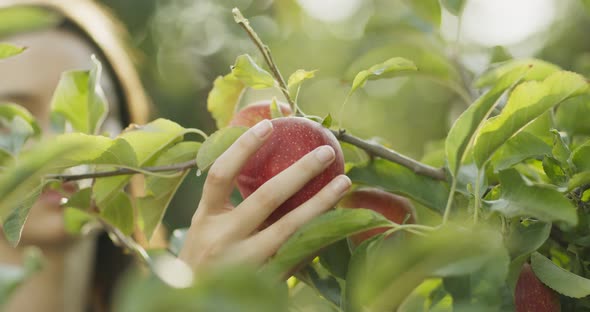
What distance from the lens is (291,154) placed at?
57 cm

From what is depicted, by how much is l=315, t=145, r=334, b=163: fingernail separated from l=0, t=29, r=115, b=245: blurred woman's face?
112 cm

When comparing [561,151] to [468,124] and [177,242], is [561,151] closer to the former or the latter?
[468,124]

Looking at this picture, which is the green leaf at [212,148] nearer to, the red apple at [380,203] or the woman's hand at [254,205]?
the woman's hand at [254,205]

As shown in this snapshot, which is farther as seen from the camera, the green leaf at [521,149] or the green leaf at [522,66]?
the green leaf at [522,66]

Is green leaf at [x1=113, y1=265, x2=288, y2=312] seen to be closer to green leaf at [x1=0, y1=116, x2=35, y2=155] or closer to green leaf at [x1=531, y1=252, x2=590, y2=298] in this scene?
green leaf at [x1=531, y1=252, x2=590, y2=298]

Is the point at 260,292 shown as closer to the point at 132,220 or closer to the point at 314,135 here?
the point at 314,135

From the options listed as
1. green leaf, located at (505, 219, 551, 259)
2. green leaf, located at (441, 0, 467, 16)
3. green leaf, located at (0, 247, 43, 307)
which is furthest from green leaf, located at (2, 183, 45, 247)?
green leaf, located at (441, 0, 467, 16)

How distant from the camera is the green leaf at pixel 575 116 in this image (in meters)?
0.59

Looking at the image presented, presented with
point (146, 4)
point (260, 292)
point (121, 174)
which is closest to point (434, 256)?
point (260, 292)

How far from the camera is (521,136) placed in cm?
50

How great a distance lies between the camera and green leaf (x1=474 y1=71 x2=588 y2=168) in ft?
1.57

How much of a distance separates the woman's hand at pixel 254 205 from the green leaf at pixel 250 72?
4cm

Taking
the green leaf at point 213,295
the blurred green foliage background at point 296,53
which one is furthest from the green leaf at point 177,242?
the blurred green foliage background at point 296,53

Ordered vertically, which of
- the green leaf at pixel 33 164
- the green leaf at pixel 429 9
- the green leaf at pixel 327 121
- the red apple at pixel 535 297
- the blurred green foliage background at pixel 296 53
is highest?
the green leaf at pixel 33 164
